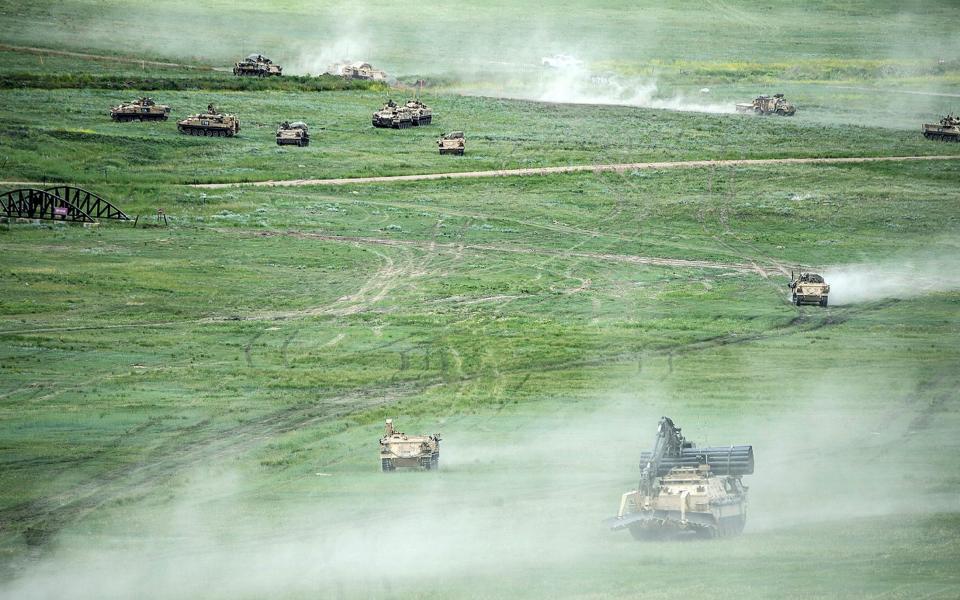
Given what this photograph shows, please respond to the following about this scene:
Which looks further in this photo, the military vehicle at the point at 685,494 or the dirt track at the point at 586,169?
the dirt track at the point at 586,169

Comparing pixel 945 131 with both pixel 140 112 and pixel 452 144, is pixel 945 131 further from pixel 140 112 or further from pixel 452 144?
pixel 140 112

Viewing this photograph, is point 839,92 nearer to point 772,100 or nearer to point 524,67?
point 772,100

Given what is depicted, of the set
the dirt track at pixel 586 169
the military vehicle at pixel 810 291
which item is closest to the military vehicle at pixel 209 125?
the dirt track at pixel 586 169

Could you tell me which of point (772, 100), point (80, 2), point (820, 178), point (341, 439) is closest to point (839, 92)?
point (772, 100)

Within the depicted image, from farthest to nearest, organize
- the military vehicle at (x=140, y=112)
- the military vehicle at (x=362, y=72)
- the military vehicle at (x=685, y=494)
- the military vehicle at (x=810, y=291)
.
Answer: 1. the military vehicle at (x=362, y=72)
2. the military vehicle at (x=140, y=112)
3. the military vehicle at (x=810, y=291)
4. the military vehicle at (x=685, y=494)

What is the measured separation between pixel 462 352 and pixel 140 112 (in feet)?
180

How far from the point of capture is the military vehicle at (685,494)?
37000 mm

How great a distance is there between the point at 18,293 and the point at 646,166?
157 ft

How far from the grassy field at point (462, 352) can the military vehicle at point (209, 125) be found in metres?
1.72

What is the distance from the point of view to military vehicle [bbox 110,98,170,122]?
104125 mm

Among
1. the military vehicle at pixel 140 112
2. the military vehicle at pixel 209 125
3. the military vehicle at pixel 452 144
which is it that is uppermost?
the military vehicle at pixel 140 112

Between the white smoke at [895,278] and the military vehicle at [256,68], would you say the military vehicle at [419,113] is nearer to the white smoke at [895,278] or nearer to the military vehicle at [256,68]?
the military vehicle at [256,68]

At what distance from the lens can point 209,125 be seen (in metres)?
102

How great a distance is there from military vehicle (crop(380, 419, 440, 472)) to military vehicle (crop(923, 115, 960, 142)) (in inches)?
3182
